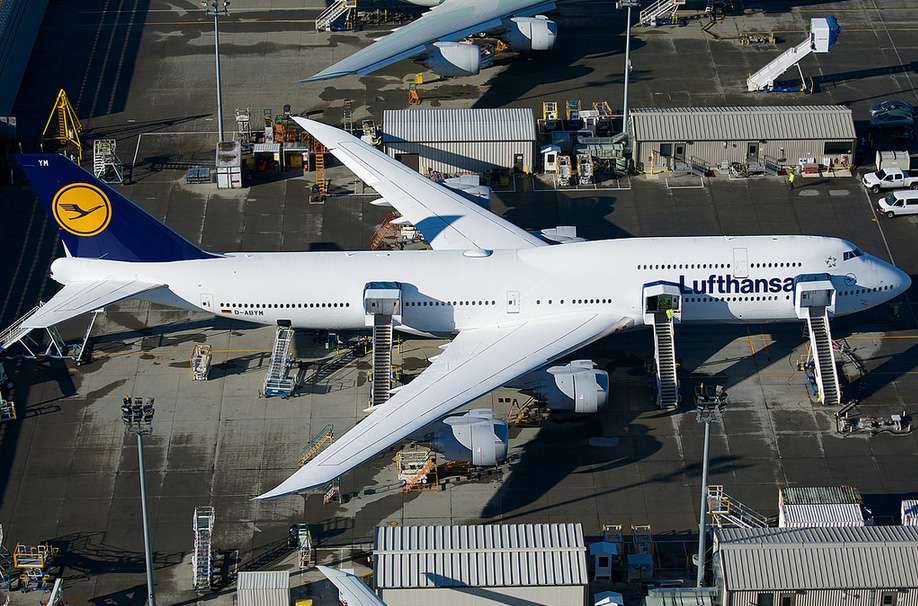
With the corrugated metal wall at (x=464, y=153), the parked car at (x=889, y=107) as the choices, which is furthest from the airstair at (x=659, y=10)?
the corrugated metal wall at (x=464, y=153)

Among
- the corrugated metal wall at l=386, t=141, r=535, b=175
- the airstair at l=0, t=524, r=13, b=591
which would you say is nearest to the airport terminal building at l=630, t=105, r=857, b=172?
the corrugated metal wall at l=386, t=141, r=535, b=175

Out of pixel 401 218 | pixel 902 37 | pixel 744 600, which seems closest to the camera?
pixel 744 600

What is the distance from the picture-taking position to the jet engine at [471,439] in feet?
193

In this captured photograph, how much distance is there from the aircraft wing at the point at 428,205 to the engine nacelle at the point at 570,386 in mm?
9700

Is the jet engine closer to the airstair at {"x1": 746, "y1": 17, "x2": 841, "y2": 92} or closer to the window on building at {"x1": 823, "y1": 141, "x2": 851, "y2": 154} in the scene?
the window on building at {"x1": 823, "y1": 141, "x2": 851, "y2": 154}

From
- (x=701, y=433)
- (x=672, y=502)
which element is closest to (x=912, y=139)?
(x=701, y=433)

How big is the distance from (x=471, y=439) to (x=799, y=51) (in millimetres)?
45426

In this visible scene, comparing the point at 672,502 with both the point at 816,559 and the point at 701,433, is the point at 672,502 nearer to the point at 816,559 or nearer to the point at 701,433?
the point at 701,433

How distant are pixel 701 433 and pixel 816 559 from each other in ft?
41.3

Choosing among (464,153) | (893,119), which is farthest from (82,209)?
(893,119)

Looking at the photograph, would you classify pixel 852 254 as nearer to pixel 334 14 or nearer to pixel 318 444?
pixel 318 444

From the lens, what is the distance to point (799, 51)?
3519 inches

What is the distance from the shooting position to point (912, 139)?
85.1 metres

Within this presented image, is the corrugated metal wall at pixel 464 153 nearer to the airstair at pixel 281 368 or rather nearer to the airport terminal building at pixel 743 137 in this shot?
the airport terminal building at pixel 743 137
